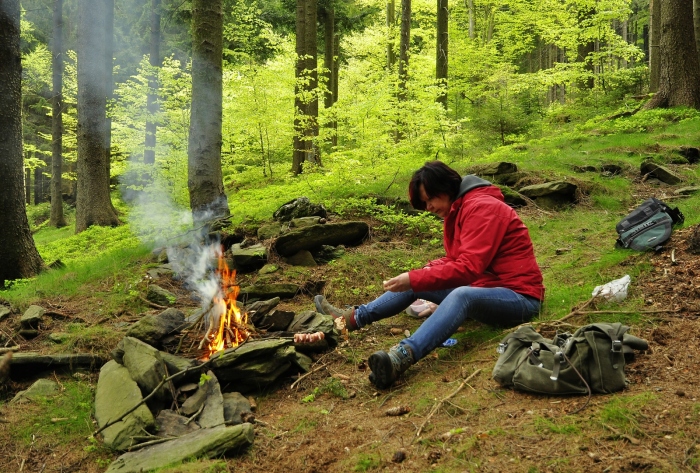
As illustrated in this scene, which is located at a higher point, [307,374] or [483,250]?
[483,250]

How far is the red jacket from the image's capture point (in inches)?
146

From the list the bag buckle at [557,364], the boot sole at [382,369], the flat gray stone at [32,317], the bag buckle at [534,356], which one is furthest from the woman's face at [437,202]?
the flat gray stone at [32,317]

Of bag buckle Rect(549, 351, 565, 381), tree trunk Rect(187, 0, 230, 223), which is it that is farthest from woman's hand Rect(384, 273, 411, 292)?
tree trunk Rect(187, 0, 230, 223)

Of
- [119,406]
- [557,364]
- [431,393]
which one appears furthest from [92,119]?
[557,364]

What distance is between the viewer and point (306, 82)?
1348 centimetres

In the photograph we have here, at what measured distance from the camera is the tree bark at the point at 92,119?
39.1ft

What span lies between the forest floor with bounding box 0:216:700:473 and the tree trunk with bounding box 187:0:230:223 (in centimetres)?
429

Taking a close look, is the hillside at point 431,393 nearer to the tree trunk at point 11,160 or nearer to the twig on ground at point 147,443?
the twig on ground at point 147,443

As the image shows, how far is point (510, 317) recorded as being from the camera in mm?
3936

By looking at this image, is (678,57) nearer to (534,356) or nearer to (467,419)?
(534,356)

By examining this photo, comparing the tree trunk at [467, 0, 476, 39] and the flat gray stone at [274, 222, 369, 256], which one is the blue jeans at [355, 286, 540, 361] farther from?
the tree trunk at [467, 0, 476, 39]

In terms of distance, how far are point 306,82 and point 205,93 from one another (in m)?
5.99

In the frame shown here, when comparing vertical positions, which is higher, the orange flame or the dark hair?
the dark hair

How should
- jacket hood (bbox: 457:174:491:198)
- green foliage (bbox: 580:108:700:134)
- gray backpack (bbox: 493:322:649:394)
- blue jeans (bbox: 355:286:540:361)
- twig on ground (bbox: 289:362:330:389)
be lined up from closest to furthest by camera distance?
1. gray backpack (bbox: 493:322:649:394)
2. blue jeans (bbox: 355:286:540:361)
3. jacket hood (bbox: 457:174:491:198)
4. twig on ground (bbox: 289:362:330:389)
5. green foliage (bbox: 580:108:700:134)
